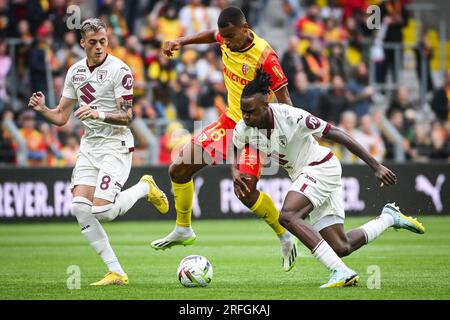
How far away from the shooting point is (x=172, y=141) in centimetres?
2006

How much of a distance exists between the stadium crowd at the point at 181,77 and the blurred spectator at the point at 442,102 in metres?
0.02

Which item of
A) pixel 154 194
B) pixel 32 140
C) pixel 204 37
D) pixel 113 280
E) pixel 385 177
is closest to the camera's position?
pixel 385 177

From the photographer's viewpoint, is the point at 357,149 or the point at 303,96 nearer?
the point at 357,149

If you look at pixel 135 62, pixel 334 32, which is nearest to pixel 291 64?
pixel 334 32

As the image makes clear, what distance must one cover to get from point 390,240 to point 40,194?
715 centimetres

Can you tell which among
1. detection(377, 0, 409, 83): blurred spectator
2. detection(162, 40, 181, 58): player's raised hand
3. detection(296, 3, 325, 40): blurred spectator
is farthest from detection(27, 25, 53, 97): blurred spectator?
detection(162, 40, 181, 58): player's raised hand

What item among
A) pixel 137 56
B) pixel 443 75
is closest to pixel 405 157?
pixel 443 75

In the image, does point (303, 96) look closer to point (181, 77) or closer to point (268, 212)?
point (181, 77)

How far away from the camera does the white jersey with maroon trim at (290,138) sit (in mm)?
9711

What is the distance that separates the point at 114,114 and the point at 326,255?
2.69m

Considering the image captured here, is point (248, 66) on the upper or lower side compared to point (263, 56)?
lower

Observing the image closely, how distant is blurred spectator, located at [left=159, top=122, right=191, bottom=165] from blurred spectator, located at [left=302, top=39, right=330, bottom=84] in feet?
11.7
